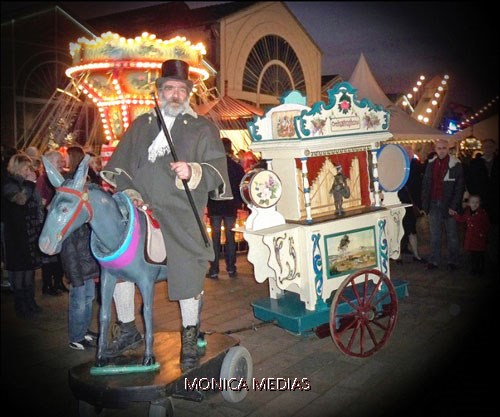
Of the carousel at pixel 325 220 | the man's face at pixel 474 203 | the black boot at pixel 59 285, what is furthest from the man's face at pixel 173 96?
the man's face at pixel 474 203

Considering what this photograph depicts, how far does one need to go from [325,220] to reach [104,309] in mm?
2184

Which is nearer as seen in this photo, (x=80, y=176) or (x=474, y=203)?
(x=80, y=176)

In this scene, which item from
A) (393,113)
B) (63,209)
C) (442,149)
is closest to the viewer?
(63,209)

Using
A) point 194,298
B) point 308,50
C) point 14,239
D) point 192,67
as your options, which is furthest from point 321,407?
point 308,50

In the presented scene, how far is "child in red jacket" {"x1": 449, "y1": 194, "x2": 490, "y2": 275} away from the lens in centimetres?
665

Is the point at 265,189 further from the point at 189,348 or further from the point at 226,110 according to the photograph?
the point at 226,110

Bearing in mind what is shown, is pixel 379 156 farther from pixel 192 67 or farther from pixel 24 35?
pixel 24 35

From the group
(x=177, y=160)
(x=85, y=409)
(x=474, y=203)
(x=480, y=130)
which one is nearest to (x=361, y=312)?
(x=177, y=160)

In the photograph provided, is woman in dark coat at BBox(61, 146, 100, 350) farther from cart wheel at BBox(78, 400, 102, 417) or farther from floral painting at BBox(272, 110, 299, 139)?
floral painting at BBox(272, 110, 299, 139)

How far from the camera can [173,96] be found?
3035 millimetres

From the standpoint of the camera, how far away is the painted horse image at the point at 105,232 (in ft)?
8.46

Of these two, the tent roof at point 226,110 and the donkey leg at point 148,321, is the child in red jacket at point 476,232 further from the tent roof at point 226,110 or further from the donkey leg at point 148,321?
the tent roof at point 226,110

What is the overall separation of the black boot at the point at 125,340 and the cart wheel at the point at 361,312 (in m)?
1.60

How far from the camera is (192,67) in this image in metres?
8.25
